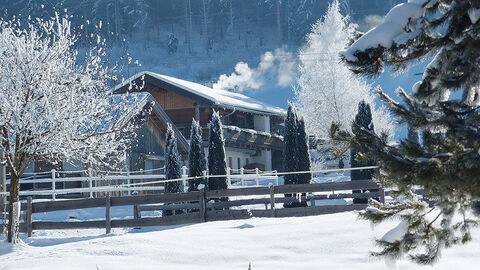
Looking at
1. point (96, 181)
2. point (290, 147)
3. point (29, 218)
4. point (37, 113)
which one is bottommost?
point (29, 218)

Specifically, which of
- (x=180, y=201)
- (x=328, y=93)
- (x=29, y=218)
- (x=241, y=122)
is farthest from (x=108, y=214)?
(x=328, y=93)

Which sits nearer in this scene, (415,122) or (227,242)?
(415,122)

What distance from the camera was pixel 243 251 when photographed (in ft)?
37.7

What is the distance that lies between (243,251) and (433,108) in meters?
7.24

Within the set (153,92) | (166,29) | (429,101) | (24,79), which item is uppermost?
(166,29)

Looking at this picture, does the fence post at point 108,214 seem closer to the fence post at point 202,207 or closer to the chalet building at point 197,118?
the fence post at point 202,207

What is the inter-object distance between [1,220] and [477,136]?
1978 centimetres

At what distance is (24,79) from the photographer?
54.2ft

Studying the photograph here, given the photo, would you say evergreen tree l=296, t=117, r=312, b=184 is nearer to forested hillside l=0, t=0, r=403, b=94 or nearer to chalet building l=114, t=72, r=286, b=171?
chalet building l=114, t=72, r=286, b=171

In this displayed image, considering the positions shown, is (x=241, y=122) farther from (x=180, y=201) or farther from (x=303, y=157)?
(x=180, y=201)

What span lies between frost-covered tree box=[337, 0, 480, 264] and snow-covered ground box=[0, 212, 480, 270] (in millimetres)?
5318

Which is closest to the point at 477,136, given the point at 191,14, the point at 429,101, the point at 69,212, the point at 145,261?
the point at 429,101

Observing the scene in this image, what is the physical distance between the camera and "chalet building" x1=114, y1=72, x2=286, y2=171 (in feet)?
104

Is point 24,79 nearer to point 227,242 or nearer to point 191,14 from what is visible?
point 227,242
